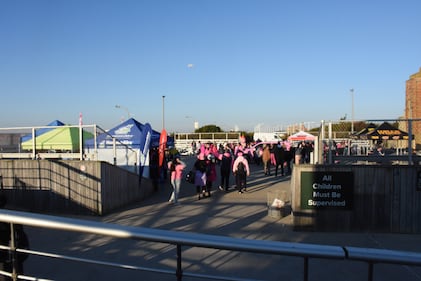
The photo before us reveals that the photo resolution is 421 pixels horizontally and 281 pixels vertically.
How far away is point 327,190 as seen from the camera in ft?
26.2

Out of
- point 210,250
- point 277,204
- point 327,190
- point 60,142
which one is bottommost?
point 210,250

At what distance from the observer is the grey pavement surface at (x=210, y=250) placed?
5.39 m

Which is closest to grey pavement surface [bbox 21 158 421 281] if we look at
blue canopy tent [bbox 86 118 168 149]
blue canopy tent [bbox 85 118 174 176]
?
blue canopy tent [bbox 85 118 174 176]

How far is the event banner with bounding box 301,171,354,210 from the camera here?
7.96m

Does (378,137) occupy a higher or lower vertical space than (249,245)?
higher

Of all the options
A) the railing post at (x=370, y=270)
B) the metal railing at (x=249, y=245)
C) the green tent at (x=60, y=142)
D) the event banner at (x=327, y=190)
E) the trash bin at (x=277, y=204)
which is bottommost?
the trash bin at (x=277, y=204)

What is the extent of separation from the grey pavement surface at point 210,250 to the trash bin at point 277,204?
138mm

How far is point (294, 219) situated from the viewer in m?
7.98

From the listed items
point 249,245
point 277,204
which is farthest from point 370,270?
point 277,204

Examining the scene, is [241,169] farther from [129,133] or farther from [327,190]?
[129,133]

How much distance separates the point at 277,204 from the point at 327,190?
1429 millimetres

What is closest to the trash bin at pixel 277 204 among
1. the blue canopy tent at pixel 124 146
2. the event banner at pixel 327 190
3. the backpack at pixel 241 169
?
the event banner at pixel 327 190

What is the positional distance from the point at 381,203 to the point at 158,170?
27.4ft

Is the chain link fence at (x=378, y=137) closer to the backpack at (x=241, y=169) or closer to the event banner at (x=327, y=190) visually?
the event banner at (x=327, y=190)
